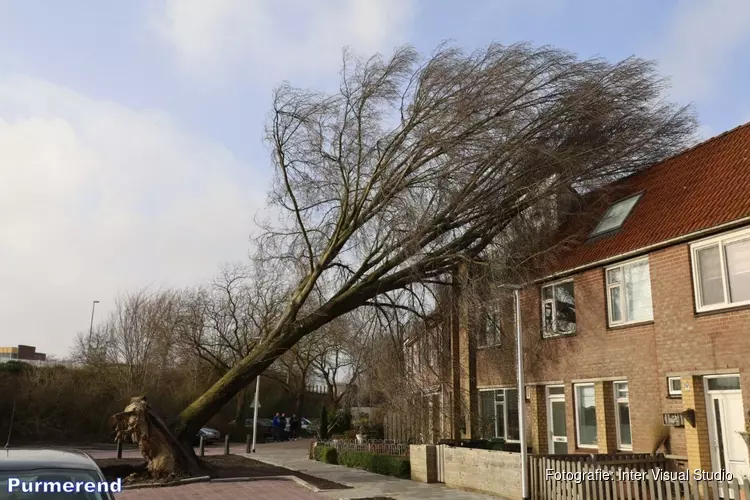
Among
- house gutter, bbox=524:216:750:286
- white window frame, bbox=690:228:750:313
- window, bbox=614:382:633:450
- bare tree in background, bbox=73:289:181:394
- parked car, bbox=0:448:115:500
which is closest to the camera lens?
parked car, bbox=0:448:115:500

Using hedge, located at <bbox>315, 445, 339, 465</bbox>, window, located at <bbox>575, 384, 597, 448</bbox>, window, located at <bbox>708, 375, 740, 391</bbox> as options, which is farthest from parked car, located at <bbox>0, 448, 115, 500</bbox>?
hedge, located at <bbox>315, 445, 339, 465</bbox>

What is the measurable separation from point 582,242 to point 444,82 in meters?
6.00

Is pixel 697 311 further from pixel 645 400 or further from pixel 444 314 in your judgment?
pixel 444 314

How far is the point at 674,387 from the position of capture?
13.8 meters

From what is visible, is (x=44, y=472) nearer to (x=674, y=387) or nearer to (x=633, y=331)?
(x=674, y=387)

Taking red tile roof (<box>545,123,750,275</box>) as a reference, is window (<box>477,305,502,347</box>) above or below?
below

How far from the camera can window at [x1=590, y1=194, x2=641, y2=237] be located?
17.4 m

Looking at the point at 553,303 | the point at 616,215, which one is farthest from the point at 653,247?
the point at 553,303

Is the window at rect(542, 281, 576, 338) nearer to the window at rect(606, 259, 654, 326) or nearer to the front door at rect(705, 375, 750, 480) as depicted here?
the window at rect(606, 259, 654, 326)

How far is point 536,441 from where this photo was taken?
17.8 m

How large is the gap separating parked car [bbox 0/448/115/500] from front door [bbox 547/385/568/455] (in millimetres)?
13804

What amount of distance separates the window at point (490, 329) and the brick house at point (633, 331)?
6 cm

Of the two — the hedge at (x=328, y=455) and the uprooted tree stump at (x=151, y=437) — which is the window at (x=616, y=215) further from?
the uprooted tree stump at (x=151, y=437)

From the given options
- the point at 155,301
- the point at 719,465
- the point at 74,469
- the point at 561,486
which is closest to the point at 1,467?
the point at 74,469
